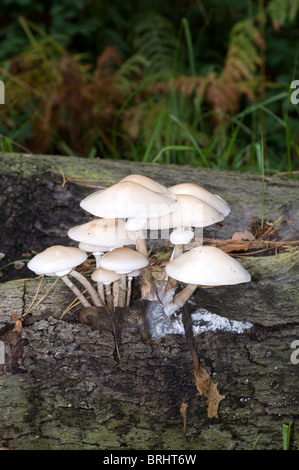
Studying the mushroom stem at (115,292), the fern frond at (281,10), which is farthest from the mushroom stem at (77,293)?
the fern frond at (281,10)

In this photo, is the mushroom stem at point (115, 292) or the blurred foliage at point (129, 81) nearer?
the mushroom stem at point (115, 292)

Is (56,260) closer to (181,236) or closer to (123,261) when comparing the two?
(123,261)

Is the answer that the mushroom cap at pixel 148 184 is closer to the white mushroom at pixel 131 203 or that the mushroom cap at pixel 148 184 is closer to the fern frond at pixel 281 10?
the white mushroom at pixel 131 203

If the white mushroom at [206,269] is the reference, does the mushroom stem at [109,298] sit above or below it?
below

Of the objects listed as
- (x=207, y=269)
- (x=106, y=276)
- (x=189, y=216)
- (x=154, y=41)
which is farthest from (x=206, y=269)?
(x=154, y=41)

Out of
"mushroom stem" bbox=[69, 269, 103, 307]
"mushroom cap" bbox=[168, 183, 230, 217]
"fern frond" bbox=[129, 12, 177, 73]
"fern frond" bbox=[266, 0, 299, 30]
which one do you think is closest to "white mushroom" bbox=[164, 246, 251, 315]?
"mushroom cap" bbox=[168, 183, 230, 217]

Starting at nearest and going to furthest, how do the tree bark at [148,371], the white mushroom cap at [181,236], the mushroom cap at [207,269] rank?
1. the mushroom cap at [207,269]
2. the tree bark at [148,371]
3. the white mushroom cap at [181,236]

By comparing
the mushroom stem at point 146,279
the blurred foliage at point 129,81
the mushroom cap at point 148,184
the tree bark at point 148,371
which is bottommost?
the tree bark at point 148,371
